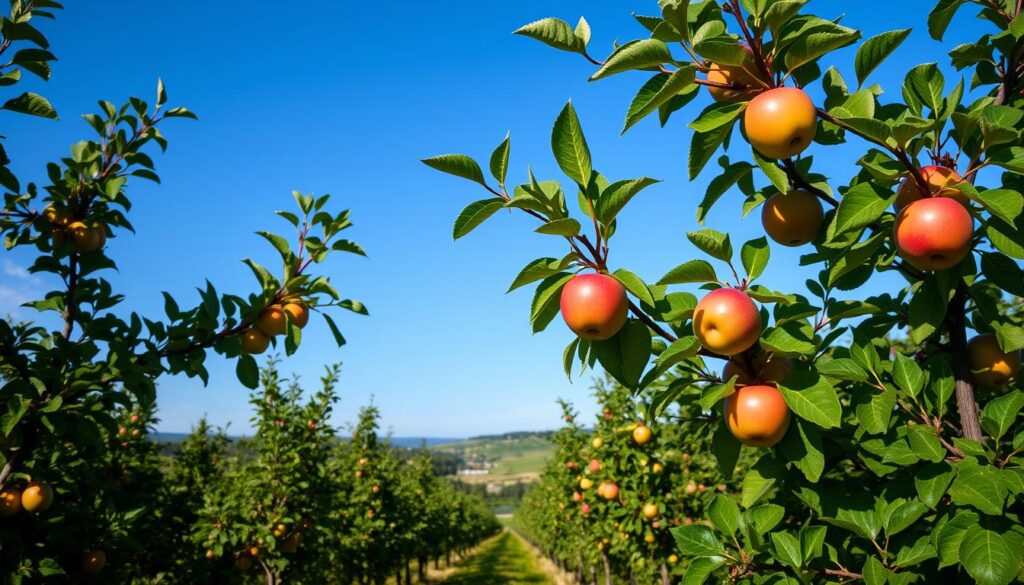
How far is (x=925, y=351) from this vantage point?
2527mm

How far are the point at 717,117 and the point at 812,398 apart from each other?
945 mm

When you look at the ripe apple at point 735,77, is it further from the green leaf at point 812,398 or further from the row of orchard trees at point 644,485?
the row of orchard trees at point 644,485

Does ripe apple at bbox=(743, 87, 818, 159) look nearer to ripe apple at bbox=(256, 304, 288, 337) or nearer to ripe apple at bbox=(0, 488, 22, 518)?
ripe apple at bbox=(256, 304, 288, 337)

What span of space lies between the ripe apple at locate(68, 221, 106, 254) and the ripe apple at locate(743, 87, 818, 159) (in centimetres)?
425

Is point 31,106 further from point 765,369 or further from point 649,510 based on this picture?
point 649,510

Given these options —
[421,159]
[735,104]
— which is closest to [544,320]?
[421,159]

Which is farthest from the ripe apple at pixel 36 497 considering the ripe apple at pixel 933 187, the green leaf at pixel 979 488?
the ripe apple at pixel 933 187

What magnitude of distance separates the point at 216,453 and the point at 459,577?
17.8 metres

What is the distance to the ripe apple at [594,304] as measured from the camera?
1559mm

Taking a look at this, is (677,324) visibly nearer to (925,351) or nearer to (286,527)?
(925,351)

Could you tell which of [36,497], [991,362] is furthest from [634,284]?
[36,497]

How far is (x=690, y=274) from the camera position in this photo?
70.8 inches

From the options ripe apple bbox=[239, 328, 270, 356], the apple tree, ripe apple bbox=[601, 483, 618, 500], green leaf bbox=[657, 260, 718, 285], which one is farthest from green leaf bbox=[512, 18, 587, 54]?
ripe apple bbox=[601, 483, 618, 500]

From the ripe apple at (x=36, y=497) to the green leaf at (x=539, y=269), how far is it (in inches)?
181
